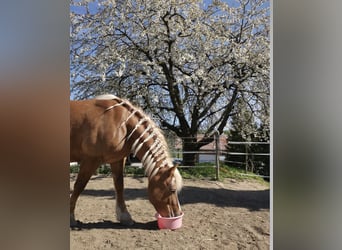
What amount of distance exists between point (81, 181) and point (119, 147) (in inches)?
14.0

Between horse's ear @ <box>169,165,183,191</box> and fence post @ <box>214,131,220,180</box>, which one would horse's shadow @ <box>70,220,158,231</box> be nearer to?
horse's ear @ <box>169,165,183,191</box>

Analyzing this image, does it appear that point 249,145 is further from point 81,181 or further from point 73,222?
point 73,222

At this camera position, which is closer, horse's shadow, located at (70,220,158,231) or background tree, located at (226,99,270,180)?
horse's shadow, located at (70,220,158,231)

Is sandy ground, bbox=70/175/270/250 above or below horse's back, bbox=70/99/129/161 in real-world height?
below

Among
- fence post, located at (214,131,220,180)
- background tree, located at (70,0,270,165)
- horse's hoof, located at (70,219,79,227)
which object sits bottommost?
horse's hoof, located at (70,219,79,227)

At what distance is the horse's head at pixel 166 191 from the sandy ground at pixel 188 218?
46 mm

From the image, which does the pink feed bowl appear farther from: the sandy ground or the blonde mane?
the blonde mane

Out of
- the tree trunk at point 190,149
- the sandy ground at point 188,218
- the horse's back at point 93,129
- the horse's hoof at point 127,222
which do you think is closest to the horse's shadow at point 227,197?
the sandy ground at point 188,218

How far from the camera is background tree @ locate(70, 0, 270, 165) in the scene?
2.19 meters

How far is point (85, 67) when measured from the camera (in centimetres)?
218

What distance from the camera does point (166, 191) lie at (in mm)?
2283

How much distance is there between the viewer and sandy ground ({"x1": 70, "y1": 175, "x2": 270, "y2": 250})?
7.16 feet

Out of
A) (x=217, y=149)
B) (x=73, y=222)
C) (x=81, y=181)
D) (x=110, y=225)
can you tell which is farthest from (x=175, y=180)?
(x=73, y=222)

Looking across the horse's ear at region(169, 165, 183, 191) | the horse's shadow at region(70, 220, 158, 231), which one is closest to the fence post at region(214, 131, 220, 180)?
the horse's ear at region(169, 165, 183, 191)
